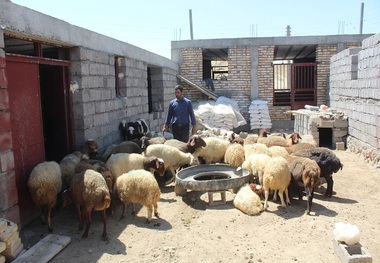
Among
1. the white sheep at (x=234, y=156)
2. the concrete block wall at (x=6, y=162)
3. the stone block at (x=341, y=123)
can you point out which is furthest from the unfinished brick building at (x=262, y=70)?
the concrete block wall at (x=6, y=162)

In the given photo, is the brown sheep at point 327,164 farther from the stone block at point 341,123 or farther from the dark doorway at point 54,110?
the stone block at point 341,123

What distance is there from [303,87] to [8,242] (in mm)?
15266

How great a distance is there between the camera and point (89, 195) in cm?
494

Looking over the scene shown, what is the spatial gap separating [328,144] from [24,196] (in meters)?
10.4

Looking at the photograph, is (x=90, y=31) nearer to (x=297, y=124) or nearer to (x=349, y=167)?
(x=349, y=167)

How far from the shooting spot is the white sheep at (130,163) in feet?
21.2

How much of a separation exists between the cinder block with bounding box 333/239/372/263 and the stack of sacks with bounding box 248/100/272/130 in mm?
11633

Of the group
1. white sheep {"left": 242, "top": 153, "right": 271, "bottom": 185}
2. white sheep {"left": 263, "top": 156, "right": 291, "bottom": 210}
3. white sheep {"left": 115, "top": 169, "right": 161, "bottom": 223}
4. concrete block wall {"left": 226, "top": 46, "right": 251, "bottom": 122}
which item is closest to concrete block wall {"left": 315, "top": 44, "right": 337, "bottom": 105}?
concrete block wall {"left": 226, "top": 46, "right": 251, "bottom": 122}

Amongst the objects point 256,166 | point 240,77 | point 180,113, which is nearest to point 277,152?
point 256,166

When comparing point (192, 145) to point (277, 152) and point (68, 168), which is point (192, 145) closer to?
point (277, 152)

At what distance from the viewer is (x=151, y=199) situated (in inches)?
216

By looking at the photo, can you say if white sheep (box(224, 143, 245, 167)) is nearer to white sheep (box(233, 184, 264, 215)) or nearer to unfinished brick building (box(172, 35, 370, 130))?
white sheep (box(233, 184, 264, 215))

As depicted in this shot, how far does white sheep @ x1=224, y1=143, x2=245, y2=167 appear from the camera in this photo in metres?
7.33

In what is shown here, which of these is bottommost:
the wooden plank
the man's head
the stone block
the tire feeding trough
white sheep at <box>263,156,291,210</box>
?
the wooden plank
